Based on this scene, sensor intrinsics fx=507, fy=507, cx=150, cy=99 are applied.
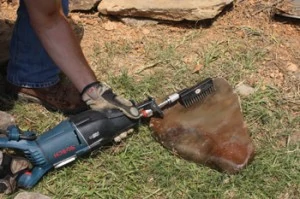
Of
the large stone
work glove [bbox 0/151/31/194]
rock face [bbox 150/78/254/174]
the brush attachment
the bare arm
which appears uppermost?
the bare arm

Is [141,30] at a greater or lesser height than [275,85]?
greater

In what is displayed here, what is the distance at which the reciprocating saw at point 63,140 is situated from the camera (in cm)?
235

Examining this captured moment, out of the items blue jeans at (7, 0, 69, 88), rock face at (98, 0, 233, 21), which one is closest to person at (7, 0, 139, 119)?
blue jeans at (7, 0, 69, 88)

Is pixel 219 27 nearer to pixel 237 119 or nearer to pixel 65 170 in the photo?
pixel 237 119

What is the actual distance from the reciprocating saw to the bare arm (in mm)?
195

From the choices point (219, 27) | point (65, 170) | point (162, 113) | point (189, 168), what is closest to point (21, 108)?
point (65, 170)

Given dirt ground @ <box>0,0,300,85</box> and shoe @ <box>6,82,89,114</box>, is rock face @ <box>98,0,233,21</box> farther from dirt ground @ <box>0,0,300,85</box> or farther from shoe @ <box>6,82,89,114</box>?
shoe @ <box>6,82,89,114</box>

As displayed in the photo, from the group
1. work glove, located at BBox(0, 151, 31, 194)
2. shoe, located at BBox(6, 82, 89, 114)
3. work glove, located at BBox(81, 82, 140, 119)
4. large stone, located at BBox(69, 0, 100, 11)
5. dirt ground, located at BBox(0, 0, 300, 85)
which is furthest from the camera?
large stone, located at BBox(69, 0, 100, 11)

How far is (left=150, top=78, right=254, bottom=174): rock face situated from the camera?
7.90ft

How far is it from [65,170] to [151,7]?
49.1 inches

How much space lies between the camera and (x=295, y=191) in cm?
236

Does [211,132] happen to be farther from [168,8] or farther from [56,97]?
[168,8]

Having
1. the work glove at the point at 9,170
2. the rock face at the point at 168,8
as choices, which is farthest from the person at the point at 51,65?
the rock face at the point at 168,8

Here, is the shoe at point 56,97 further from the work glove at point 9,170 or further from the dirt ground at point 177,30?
the work glove at point 9,170
